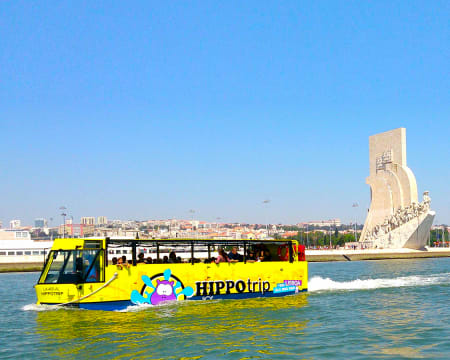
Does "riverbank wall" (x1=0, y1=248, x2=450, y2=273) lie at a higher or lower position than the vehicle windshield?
lower

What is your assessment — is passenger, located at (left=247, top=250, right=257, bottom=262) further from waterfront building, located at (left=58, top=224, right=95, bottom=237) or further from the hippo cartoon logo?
waterfront building, located at (left=58, top=224, right=95, bottom=237)

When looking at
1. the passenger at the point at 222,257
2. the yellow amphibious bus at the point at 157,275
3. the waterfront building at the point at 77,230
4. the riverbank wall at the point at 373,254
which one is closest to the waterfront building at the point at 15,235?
the riverbank wall at the point at 373,254

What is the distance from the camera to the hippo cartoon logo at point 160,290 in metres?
17.5

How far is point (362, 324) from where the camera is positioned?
14.9m

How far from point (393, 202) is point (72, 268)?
81470mm

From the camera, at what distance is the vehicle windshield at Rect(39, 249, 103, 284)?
1695cm

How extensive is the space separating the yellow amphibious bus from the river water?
454mm

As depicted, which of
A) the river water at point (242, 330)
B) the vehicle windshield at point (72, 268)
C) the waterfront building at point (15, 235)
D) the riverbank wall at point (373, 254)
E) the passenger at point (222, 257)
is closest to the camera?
the river water at point (242, 330)

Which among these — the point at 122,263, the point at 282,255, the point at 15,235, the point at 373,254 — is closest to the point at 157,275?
the point at 122,263

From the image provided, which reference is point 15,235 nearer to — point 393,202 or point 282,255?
point 393,202

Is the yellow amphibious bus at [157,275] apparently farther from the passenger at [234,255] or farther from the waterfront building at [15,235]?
the waterfront building at [15,235]

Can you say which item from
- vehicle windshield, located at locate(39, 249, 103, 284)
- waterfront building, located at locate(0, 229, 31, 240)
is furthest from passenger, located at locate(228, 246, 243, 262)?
waterfront building, located at locate(0, 229, 31, 240)

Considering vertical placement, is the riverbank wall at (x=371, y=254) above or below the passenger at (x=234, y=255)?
below

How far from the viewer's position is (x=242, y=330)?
1409cm
